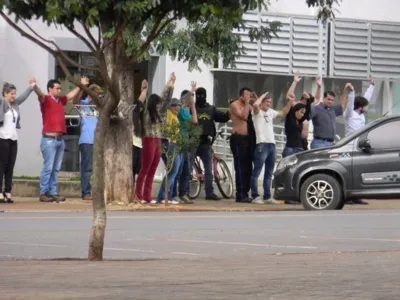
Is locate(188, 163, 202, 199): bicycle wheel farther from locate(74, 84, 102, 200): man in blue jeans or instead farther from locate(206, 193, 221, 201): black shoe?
locate(74, 84, 102, 200): man in blue jeans

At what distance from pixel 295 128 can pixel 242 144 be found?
1215 mm

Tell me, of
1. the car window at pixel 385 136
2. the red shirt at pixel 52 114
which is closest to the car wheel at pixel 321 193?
the car window at pixel 385 136

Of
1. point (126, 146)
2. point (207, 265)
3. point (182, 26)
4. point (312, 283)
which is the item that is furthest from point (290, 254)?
point (182, 26)

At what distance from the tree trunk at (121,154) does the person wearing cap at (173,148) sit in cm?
74

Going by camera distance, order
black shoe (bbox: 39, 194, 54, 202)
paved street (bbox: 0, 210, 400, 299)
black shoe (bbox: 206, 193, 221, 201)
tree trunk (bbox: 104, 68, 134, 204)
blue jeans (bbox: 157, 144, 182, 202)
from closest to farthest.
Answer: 1. paved street (bbox: 0, 210, 400, 299)
2. tree trunk (bbox: 104, 68, 134, 204)
3. black shoe (bbox: 39, 194, 54, 202)
4. blue jeans (bbox: 157, 144, 182, 202)
5. black shoe (bbox: 206, 193, 221, 201)

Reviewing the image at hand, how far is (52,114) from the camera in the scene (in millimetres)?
22594

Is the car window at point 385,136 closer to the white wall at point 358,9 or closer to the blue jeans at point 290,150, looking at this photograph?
the blue jeans at point 290,150

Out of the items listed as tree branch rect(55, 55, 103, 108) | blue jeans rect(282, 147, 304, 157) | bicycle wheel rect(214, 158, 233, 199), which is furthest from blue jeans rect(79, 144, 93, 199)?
tree branch rect(55, 55, 103, 108)

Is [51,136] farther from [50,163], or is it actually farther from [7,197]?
[7,197]

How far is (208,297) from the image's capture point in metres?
9.65

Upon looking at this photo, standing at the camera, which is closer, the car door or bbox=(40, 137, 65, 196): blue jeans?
the car door

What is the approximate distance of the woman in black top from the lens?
24.9 m

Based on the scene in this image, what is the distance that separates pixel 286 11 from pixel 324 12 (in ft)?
28.0

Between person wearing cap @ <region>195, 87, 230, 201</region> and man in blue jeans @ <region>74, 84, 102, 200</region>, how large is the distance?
6.72 ft
